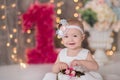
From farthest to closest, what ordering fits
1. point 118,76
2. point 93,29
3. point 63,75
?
1. point 93,29
2. point 118,76
3. point 63,75

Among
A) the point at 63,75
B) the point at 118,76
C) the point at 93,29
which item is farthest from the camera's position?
the point at 93,29

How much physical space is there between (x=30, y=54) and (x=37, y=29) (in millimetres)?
174

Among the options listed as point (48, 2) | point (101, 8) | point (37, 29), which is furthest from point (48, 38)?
point (101, 8)

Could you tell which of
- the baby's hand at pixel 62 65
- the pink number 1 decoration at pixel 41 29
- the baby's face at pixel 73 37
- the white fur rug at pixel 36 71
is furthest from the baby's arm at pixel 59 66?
the pink number 1 decoration at pixel 41 29

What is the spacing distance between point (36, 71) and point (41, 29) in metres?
0.29

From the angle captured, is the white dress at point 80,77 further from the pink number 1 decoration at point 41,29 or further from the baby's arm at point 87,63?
the pink number 1 decoration at point 41,29

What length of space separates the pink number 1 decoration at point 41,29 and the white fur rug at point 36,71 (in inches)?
2.7

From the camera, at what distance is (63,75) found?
1796 mm

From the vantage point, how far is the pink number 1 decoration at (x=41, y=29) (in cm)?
226

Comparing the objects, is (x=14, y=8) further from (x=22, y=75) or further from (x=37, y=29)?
(x=22, y=75)

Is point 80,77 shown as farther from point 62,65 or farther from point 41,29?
point 41,29

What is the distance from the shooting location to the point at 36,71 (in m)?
2.20

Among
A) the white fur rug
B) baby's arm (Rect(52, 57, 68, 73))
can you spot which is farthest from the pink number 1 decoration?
baby's arm (Rect(52, 57, 68, 73))

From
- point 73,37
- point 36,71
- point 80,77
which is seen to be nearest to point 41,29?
point 36,71
